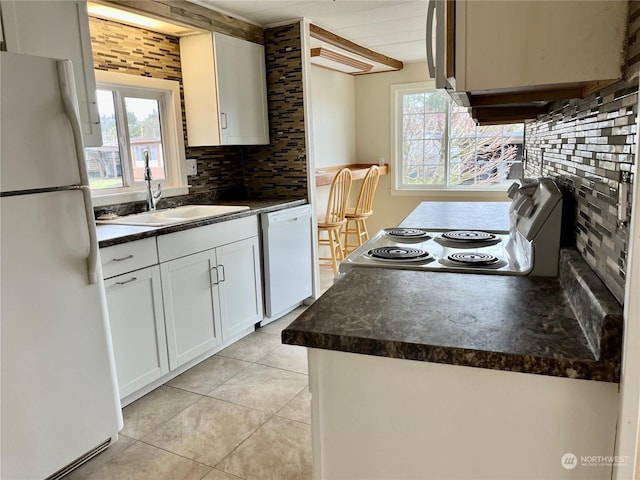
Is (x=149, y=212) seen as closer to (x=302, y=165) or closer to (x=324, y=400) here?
(x=302, y=165)

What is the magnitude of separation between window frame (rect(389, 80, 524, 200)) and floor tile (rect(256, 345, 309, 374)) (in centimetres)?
300

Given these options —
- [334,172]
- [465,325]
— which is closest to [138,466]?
[465,325]

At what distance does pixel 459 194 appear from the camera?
5246mm

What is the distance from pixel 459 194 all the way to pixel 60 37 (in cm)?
414

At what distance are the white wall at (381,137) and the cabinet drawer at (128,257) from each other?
363 cm

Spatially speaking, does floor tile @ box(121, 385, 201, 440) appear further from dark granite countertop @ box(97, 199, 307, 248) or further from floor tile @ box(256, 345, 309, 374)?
dark granite countertop @ box(97, 199, 307, 248)

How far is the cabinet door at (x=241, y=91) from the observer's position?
3.24 metres

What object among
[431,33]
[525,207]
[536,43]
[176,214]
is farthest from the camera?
[176,214]

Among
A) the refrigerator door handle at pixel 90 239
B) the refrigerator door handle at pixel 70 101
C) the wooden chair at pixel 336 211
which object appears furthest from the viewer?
the wooden chair at pixel 336 211

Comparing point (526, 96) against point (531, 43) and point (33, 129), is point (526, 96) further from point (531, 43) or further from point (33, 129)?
point (33, 129)

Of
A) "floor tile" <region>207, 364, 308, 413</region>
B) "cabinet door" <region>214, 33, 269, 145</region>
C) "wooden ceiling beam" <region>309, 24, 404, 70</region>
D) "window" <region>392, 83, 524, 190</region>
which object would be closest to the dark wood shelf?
"window" <region>392, 83, 524, 190</region>

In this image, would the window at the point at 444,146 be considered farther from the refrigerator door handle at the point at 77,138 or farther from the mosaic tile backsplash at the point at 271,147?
the refrigerator door handle at the point at 77,138

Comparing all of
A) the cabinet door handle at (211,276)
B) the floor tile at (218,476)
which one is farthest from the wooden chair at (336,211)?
the floor tile at (218,476)

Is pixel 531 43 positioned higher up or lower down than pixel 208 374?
higher up
